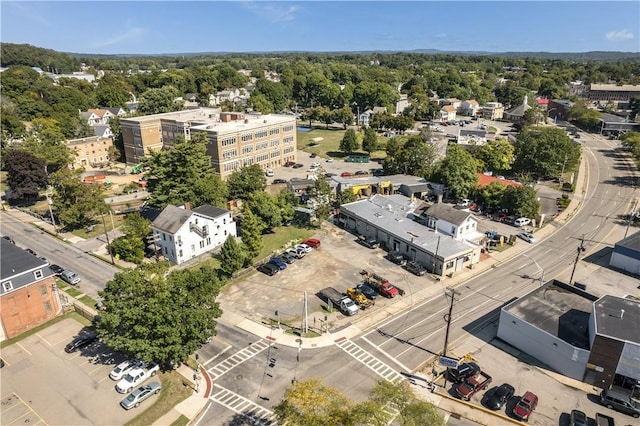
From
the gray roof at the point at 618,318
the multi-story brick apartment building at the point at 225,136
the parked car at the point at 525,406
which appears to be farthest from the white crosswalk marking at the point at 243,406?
the multi-story brick apartment building at the point at 225,136

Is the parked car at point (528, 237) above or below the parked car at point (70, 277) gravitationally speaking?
above

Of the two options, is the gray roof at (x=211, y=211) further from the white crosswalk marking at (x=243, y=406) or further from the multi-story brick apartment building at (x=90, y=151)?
the multi-story brick apartment building at (x=90, y=151)

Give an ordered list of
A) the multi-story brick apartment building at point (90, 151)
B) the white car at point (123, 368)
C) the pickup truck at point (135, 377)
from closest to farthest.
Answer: the pickup truck at point (135, 377), the white car at point (123, 368), the multi-story brick apartment building at point (90, 151)

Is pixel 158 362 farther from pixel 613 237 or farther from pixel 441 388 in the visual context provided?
pixel 613 237

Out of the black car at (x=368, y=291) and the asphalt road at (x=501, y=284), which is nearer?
the asphalt road at (x=501, y=284)

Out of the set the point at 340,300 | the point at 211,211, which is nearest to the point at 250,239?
the point at 211,211

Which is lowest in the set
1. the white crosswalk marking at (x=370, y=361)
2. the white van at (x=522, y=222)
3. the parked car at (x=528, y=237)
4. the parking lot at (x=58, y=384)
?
the parking lot at (x=58, y=384)

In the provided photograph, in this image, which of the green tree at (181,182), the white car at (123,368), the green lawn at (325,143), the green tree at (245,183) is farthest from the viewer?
the green lawn at (325,143)
